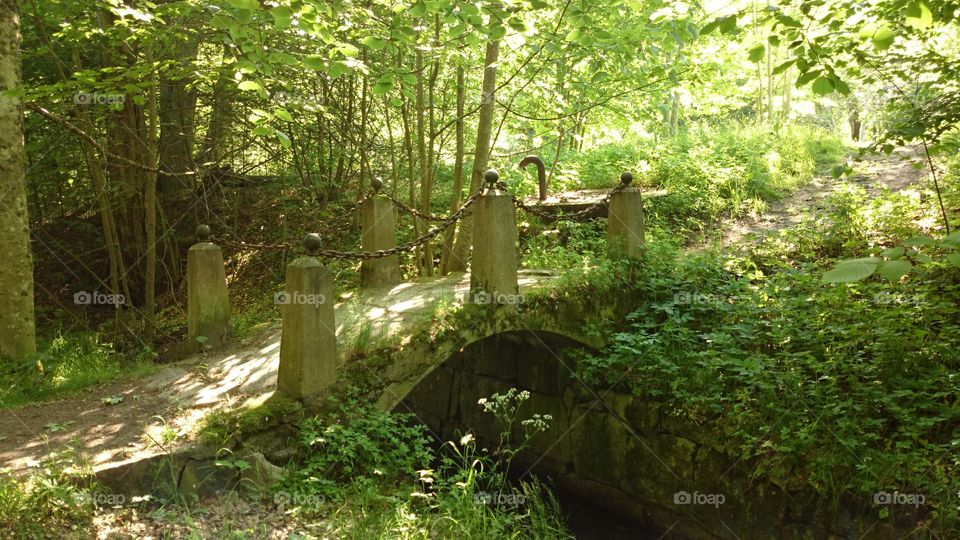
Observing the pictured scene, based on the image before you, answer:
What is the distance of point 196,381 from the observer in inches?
247

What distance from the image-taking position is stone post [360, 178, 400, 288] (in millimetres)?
8008

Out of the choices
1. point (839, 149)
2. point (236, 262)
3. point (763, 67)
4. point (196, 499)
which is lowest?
point (196, 499)

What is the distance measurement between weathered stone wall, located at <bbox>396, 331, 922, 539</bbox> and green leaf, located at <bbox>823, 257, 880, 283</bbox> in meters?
3.87

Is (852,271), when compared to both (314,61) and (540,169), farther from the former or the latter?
(540,169)

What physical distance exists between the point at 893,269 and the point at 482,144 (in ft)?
24.1

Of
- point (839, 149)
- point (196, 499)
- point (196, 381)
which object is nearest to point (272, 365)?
point (196, 381)

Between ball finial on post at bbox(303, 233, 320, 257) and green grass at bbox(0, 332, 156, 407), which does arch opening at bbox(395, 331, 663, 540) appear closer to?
ball finial on post at bbox(303, 233, 320, 257)

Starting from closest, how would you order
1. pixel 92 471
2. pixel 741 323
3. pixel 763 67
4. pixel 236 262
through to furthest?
pixel 92 471 < pixel 741 323 < pixel 236 262 < pixel 763 67

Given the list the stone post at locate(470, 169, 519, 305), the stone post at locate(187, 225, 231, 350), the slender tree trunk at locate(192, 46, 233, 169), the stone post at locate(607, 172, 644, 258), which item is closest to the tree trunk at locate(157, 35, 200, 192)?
the slender tree trunk at locate(192, 46, 233, 169)

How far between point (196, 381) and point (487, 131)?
5.04m

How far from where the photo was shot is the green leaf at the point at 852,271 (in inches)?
86.4

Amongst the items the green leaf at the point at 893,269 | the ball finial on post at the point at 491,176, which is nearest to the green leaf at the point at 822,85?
the green leaf at the point at 893,269

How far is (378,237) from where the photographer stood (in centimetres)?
812

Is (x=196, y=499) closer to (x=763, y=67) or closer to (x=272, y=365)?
(x=272, y=365)
